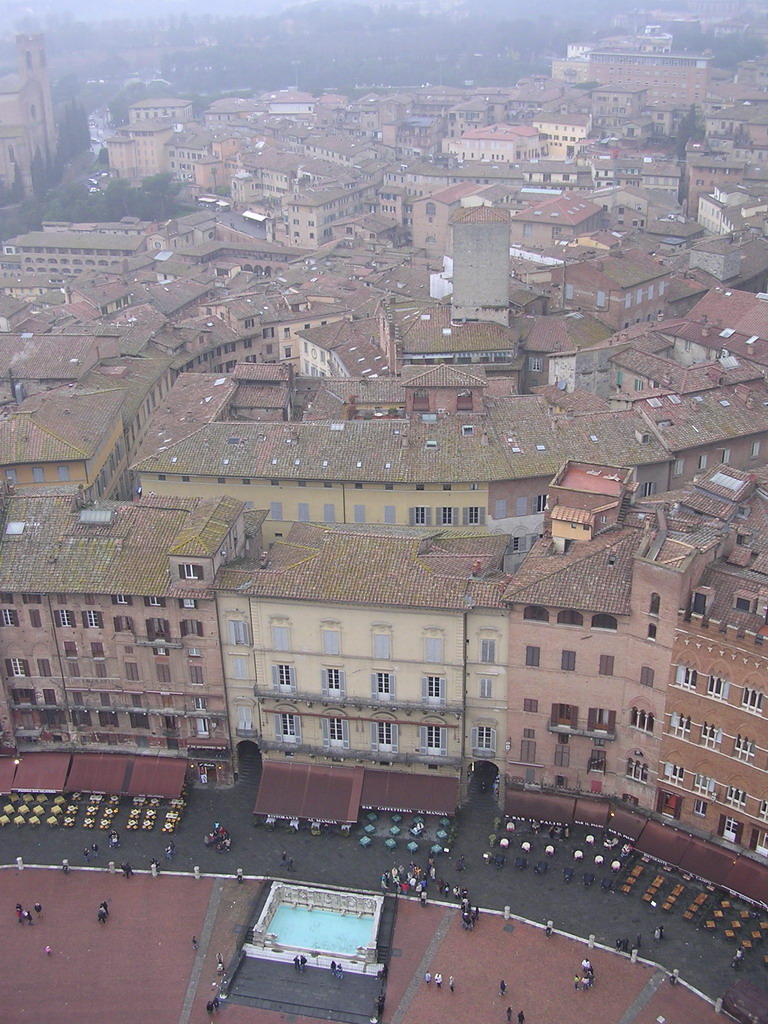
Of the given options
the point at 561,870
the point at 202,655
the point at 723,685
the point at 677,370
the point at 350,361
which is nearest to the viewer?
the point at 723,685

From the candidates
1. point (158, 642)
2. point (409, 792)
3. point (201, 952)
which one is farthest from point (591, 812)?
point (158, 642)

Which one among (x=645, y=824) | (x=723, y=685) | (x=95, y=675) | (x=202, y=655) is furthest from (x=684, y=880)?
(x=95, y=675)

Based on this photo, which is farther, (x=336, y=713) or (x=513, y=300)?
(x=513, y=300)

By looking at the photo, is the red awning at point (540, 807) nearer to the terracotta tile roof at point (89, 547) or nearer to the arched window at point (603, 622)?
the arched window at point (603, 622)

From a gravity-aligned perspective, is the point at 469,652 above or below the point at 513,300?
below

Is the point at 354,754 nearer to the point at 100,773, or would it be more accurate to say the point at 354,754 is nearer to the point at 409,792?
the point at 409,792

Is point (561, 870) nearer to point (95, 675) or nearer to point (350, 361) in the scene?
point (95, 675)
